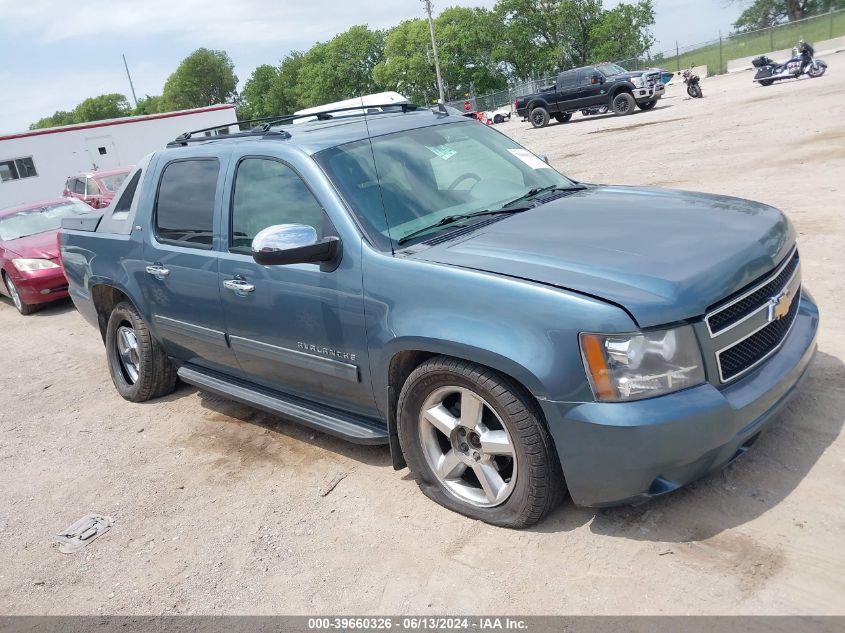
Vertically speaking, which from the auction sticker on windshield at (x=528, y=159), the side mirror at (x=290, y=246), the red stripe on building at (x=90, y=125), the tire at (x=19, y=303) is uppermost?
the red stripe on building at (x=90, y=125)

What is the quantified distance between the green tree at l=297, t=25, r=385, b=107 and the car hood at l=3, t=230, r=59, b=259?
7695cm

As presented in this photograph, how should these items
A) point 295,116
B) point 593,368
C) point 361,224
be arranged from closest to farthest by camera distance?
point 593,368, point 361,224, point 295,116

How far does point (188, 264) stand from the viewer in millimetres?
4527

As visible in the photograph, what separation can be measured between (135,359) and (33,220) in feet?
23.3

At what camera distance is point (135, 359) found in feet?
18.9

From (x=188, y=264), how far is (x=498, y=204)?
194 cm

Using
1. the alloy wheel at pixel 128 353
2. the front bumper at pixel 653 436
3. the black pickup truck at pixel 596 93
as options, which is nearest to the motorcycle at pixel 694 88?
the black pickup truck at pixel 596 93

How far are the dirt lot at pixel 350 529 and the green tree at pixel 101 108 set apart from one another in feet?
507

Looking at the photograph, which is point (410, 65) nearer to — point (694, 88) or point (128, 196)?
point (694, 88)

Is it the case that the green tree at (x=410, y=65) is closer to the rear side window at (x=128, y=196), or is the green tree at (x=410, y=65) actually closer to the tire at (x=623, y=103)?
the tire at (x=623, y=103)

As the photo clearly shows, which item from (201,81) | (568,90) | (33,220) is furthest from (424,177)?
(201,81)

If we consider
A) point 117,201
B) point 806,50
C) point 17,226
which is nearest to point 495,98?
point 806,50

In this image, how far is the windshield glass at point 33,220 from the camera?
11.2 metres

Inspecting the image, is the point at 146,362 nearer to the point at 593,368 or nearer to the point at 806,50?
the point at 593,368
